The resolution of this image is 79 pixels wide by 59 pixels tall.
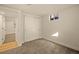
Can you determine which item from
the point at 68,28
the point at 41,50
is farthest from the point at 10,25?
the point at 68,28

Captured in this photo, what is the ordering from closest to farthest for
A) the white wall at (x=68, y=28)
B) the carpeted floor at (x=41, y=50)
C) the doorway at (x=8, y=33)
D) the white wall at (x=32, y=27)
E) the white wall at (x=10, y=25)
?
the carpeted floor at (x=41, y=50), the white wall at (x=68, y=28), the doorway at (x=8, y=33), the white wall at (x=10, y=25), the white wall at (x=32, y=27)

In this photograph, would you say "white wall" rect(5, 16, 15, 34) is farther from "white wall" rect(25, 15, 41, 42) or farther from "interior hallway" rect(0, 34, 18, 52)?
"white wall" rect(25, 15, 41, 42)

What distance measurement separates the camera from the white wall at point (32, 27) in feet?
16.9

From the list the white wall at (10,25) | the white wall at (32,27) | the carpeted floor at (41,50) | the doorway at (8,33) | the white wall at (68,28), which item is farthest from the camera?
the white wall at (32,27)

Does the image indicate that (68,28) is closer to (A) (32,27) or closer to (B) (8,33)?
(A) (32,27)

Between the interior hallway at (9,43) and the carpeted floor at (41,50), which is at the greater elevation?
the interior hallway at (9,43)

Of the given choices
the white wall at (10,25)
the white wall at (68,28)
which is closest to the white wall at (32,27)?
the white wall at (10,25)

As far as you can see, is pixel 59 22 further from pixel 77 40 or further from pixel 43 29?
pixel 43 29

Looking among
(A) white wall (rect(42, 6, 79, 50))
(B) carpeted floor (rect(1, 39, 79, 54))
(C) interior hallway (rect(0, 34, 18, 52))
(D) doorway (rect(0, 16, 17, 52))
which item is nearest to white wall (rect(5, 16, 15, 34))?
(D) doorway (rect(0, 16, 17, 52))

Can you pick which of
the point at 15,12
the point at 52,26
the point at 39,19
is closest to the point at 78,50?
the point at 52,26

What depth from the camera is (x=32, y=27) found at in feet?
18.6

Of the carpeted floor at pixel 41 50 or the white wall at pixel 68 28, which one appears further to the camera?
the white wall at pixel 68 28

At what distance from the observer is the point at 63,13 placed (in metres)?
4.29

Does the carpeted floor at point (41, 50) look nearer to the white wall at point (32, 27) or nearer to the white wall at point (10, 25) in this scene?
the white wall at point (10, 25)
